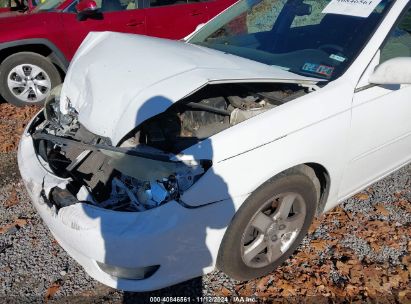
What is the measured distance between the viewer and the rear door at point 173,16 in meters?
5.66

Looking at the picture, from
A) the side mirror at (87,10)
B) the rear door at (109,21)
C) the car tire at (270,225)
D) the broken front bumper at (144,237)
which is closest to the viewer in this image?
the broken front bumper at (144,237)

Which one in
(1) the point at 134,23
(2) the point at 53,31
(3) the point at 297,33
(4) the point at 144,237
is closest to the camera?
(4) the point at 144,237

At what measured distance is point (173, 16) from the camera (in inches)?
227

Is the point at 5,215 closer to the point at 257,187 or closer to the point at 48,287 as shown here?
the point at 48,287

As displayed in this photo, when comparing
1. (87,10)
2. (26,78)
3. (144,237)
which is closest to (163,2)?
(87,10)

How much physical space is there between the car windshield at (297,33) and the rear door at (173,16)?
2.19m

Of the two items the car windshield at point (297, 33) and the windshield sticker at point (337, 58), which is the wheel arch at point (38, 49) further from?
the windshield sticker at point (337, 58)

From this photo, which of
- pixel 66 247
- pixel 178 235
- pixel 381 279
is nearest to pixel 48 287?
pixel 66 247

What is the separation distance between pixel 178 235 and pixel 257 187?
20.1 inches

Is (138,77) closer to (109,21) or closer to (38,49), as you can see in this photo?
(109,21)

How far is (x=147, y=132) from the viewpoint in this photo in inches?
104

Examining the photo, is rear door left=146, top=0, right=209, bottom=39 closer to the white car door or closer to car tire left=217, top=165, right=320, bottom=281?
the white car door

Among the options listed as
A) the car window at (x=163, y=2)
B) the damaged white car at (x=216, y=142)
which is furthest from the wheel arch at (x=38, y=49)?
the damaged white car at (x=216, y=142)

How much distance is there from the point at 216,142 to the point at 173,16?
4109 mm
